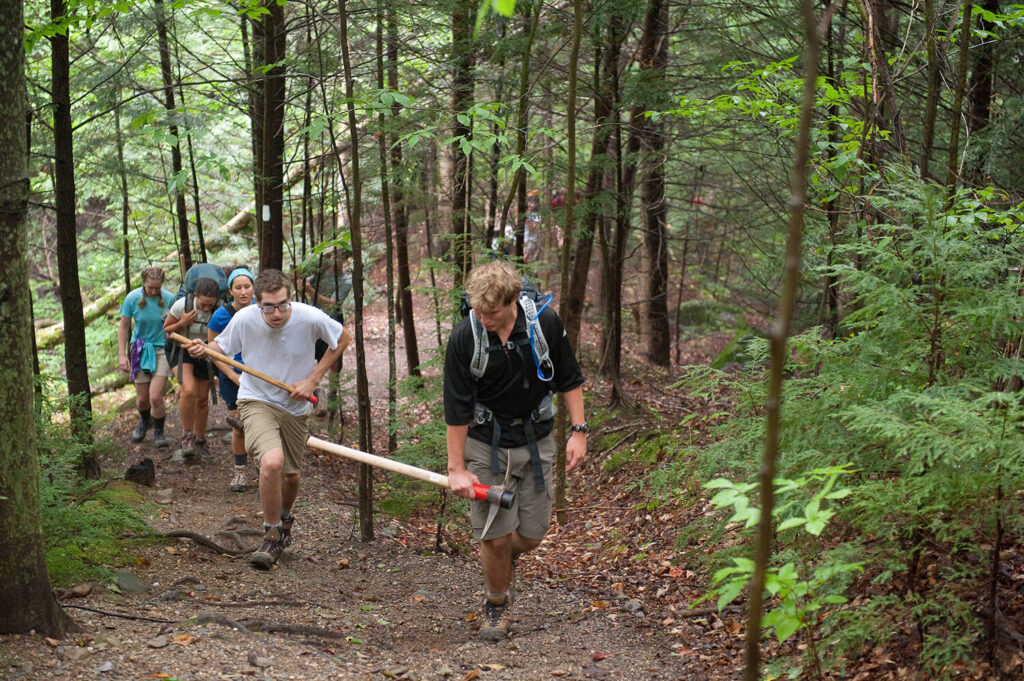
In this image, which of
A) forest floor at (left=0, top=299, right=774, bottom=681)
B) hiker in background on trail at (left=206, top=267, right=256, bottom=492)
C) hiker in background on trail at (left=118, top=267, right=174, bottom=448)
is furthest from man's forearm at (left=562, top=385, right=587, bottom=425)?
hiker in background on trail at (left=118, top=267, right=174, bottom=448)

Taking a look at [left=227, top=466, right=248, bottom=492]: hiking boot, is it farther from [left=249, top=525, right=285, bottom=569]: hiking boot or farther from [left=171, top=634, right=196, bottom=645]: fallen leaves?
[left=171, top=634, right=196, bottom=645]: fallen leaves

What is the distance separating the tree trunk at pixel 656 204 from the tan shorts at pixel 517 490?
534cm

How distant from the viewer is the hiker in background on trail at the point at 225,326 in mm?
7918

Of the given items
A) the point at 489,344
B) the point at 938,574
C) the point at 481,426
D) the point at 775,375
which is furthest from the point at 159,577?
the point at 775,375

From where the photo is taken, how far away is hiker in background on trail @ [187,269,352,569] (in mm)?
6465

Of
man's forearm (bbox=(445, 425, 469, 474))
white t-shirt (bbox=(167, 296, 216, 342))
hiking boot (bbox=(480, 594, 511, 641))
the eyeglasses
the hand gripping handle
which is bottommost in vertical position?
hiking boot (bbox=(480, 594, 511, 641))

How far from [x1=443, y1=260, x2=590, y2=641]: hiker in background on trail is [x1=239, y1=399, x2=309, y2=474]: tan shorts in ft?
6.38

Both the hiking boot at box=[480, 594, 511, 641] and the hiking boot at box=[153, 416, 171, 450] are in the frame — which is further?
the hiking boot at box=[153, 416, 171, 450]

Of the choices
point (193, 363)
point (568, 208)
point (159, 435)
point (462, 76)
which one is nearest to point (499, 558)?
point (568, 208)

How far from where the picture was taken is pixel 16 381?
13.7 feet

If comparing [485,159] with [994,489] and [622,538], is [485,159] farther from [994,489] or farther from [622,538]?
[994,489]

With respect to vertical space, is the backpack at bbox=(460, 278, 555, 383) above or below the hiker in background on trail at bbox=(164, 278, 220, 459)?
above

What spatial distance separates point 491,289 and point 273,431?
2.72m

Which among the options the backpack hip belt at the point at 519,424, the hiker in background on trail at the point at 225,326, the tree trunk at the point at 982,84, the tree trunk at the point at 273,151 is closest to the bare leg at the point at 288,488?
the hiker in background on trail at the point at 225,326
